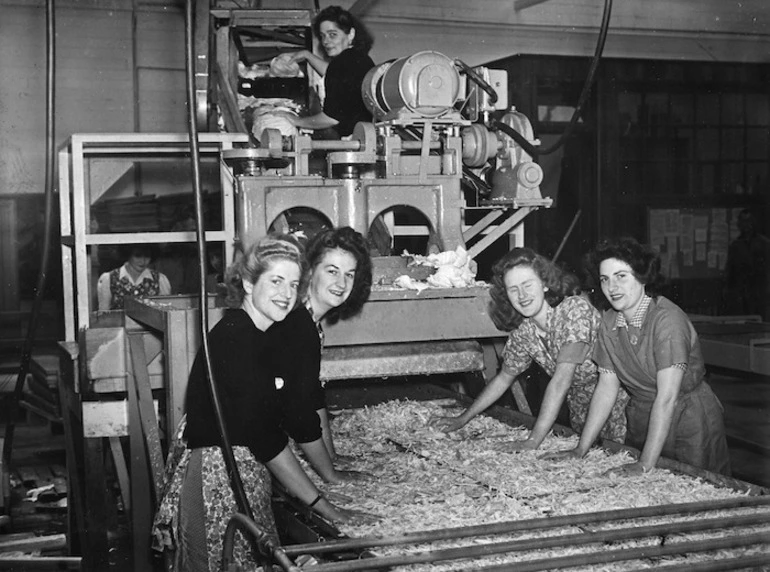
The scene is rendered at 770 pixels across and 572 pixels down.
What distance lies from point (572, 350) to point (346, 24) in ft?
8.65

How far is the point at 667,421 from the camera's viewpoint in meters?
3.57

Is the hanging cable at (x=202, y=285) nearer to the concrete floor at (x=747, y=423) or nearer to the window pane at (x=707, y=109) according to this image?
the concrete floor at (x=747, y=423)

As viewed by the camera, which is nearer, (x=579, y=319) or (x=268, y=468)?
(x=268, y=468)

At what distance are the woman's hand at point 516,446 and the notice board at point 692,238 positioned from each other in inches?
358

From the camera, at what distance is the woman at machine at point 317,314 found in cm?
344

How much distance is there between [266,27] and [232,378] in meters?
3.91

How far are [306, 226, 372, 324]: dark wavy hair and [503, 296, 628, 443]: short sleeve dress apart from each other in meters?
0.84

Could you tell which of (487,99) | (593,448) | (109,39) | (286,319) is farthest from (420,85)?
(109,39)

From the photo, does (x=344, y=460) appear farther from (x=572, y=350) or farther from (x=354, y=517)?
(x=572, y=350)

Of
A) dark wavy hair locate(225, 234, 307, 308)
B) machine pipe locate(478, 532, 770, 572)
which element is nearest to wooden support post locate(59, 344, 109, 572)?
dark wavy hair locate(225, 234, 307, 308)

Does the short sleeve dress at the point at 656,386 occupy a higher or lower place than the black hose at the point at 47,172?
lower

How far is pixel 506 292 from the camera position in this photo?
4152mm

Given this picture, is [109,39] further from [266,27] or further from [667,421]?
[667,421]

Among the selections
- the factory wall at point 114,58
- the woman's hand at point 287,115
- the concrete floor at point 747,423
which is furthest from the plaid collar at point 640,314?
the factory wall at point 114,58
